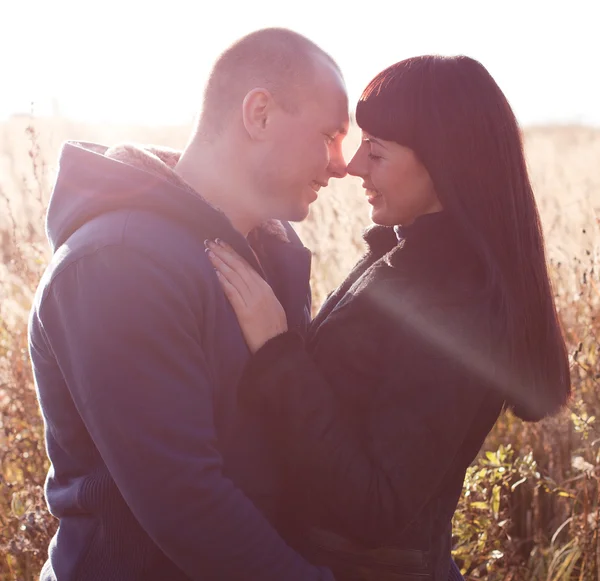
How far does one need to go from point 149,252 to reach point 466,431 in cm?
97

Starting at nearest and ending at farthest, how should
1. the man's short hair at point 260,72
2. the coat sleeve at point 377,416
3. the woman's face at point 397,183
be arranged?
the coat sleeve at point 377,416
the woman's face at point 397,183
the man's short hair at point 260,72

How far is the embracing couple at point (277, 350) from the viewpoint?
5.84ft

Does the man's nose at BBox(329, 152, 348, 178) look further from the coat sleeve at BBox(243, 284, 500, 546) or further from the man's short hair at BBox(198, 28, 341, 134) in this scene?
the coat sleeve at BBox(243, 284, 500, 546)

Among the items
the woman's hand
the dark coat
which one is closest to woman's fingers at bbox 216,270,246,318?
the woman's hand

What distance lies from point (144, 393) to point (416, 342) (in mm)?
725

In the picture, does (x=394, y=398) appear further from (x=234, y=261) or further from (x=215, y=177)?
(x=215, y=177)

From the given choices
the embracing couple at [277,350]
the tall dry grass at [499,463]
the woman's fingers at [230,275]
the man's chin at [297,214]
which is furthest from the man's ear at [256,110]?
the tall dry grass at [499,463]

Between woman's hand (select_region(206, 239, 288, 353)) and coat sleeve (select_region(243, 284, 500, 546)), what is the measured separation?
0.16ft

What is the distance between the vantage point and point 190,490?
178cm

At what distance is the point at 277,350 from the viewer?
205cm

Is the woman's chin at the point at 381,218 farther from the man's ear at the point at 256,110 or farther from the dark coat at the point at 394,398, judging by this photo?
the man's ear at the point at 256,110

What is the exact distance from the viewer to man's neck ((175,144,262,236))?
234 cm

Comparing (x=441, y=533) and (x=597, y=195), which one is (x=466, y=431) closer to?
(x=441, y=533)

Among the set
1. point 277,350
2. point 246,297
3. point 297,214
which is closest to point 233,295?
point 246,297
